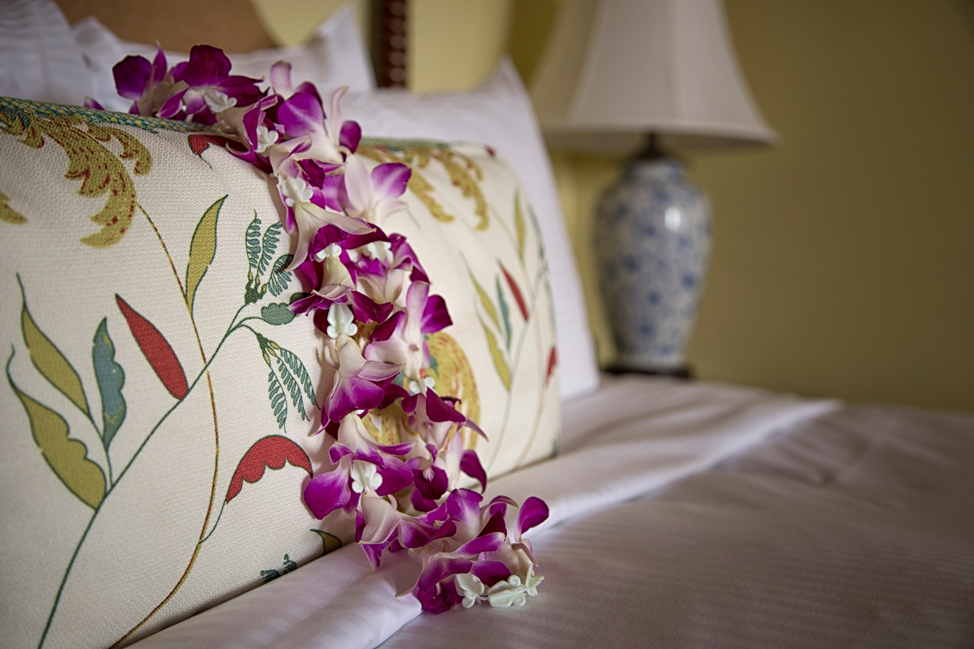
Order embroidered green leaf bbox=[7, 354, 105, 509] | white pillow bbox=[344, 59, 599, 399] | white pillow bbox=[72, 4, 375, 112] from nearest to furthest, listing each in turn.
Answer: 1. embroidered green leaf bbox=[7, 354, 105, 509]
2. white pillow bbox=[72, 4, 375, 112]
3. white pillow bbox=[344, 59, 599, 399]

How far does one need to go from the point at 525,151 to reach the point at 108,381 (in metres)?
0.86

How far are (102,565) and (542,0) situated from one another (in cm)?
199

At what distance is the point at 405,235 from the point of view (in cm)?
59

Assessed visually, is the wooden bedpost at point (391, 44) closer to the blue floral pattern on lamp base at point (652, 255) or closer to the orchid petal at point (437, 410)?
the blue floral pattern on lamp base at point (652, 255)

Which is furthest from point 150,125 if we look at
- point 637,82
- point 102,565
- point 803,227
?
point 803,227

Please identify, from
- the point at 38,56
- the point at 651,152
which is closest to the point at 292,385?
the point at 38,56

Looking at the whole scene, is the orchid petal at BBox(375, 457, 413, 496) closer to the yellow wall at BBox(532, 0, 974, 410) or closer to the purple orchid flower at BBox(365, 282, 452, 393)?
the purple orchid flower at BBox(365, 282, 452, 393)

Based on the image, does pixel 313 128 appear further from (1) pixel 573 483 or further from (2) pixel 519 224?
(1) pixel 573 483

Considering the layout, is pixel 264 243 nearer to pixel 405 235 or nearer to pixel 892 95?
pixel 405 235

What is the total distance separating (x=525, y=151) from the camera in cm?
115

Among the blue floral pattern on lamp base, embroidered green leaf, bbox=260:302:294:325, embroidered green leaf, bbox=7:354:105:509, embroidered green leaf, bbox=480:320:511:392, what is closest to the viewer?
embroidered green leaf, bbox=7:354:105:509

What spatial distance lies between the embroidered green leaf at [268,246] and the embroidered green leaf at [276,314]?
0.02 metres

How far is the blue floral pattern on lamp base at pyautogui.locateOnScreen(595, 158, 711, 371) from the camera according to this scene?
5.70 feet

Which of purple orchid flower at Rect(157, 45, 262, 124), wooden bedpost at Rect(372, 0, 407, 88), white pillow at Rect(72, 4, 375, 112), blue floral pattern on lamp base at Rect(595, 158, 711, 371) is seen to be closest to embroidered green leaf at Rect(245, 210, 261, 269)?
purple orchid flower at Rect(157, 45, 262, 124)
